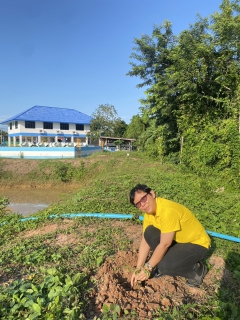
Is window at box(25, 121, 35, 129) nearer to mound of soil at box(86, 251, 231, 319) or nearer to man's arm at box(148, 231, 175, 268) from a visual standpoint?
Result: mound of soil at box(86, 251, 231, 319)

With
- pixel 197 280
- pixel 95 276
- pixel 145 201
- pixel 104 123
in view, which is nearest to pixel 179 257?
pixel 197 280

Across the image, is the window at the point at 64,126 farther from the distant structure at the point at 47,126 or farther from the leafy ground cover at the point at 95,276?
the leafy ground cover at the point at 95,276

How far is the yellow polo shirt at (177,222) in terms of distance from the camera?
7.66 feet

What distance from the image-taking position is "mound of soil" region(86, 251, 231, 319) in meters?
2.27

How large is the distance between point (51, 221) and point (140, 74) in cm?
968

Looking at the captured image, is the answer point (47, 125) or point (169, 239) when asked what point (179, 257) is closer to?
point (169, 239)

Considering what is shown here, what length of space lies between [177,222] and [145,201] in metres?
0.37

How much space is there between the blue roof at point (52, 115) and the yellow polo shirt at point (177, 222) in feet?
107

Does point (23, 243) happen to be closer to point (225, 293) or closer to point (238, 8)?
point (225, 293)

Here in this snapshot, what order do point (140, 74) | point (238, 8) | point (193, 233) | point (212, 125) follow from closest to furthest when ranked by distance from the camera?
point (193, 233) → point (238, 8) → point (212, 125) → point (140, 74)

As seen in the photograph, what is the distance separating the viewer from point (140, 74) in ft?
40.7

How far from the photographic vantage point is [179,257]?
2.61 m

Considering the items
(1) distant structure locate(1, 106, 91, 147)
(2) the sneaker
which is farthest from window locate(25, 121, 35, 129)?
(2) the sneaker

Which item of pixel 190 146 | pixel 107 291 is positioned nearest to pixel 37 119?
pixel 190 146
